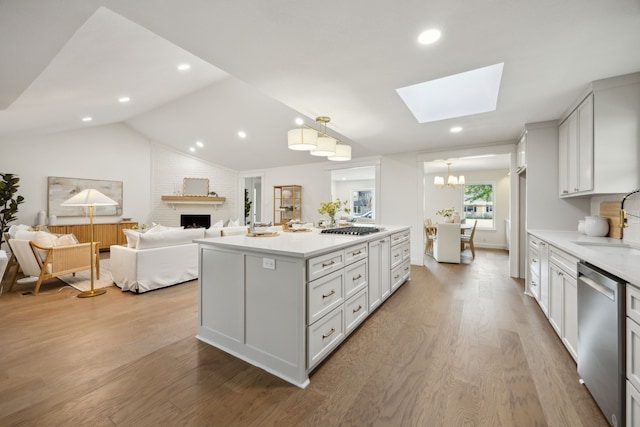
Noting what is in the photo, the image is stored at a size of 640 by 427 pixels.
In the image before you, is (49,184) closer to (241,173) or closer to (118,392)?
(241,173)

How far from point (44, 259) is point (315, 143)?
4.20 metres

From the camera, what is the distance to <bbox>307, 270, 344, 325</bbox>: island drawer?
1.85 m

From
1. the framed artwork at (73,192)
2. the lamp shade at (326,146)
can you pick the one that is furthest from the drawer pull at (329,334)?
the framed artwork at (73,192)

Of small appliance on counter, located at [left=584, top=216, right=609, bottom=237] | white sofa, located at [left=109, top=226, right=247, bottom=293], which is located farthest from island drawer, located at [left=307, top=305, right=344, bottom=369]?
white sofa, located at [left=109, top=226, right=247, bottom=293]

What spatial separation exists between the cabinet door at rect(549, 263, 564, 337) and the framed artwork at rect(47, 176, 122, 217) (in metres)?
7.62

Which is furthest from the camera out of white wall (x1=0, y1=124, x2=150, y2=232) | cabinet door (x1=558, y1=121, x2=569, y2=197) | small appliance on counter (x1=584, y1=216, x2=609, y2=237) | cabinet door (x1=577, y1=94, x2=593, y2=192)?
white wall (x1=0, y1=124, x2=150, y2=232)

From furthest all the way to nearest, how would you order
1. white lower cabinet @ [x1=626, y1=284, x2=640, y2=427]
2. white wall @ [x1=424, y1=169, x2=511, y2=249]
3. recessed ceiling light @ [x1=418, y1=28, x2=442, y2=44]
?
white wall @ [x1=424, y1=169, x2=511, y2=249] → recessed ceiling light @ [x1=418, y1=28, x2=442, y2=44] → white lower cabinet @ [x1=626, y1=284, x2=640, y2=427]

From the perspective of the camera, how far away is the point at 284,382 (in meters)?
1.83

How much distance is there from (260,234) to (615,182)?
3.35 metres

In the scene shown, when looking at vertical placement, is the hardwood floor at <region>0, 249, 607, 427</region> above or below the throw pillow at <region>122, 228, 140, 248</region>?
below

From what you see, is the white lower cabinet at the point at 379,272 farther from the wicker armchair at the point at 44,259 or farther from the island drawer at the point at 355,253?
the wicker armchair at the point at 44,259

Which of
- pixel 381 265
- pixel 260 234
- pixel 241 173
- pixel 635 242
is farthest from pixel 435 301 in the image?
pixel 241 173

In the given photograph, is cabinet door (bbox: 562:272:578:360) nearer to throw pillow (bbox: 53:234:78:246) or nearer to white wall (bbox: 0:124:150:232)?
throw pillow (bbox: 53:234:78:246)

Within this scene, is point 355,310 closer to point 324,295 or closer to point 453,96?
point 324,295
